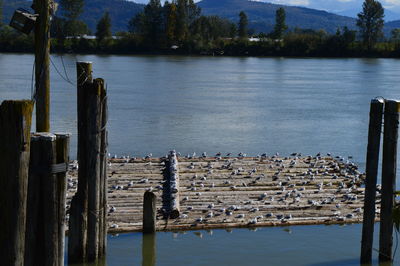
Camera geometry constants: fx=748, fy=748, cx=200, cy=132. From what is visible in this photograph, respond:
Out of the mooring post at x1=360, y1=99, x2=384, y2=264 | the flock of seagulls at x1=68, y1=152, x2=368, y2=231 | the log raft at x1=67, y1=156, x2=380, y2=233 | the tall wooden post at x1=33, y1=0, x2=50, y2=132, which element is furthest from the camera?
the flock of seagulls at x1=68, y1=152, x2=368, y2=231

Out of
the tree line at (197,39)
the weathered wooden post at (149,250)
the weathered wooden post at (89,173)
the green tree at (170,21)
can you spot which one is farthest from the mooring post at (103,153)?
the green tree at (170,21)

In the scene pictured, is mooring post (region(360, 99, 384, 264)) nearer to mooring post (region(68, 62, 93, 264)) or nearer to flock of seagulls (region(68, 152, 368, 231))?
flock of seagulls (region(68, 152, 368, 231))

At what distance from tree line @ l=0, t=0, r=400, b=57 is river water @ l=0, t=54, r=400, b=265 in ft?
137

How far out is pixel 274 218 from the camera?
1362cm

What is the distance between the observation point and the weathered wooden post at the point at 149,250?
12.5 meters

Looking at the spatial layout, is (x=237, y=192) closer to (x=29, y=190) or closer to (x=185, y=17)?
(x=29, y=190)

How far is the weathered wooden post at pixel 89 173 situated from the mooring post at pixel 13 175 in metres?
3.63

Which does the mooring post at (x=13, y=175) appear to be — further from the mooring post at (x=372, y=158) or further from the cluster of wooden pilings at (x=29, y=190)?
the mooring post at (x=372, y=158)

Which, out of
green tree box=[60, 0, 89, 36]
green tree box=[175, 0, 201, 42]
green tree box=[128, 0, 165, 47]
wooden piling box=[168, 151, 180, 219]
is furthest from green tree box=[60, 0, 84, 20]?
wooden piling box=[168, 151, 180, 219]

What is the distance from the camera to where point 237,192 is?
50.1ft

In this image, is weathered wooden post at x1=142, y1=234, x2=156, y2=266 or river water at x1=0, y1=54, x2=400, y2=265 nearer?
weathered wooden post at x1=142, y1=234, x2=156, y2=266

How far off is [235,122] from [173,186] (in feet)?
53.1

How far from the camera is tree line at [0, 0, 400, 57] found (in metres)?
104

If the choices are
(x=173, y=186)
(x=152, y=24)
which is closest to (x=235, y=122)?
(x=173, y=186)
